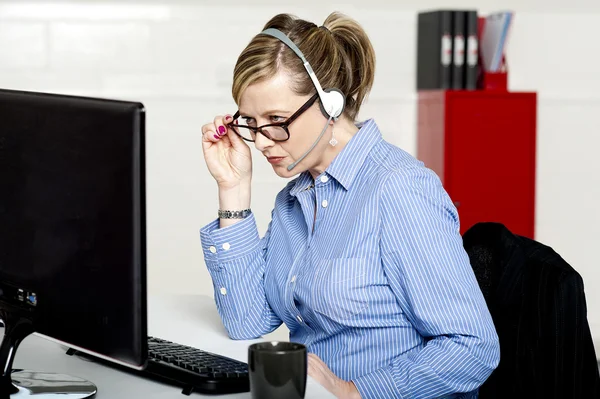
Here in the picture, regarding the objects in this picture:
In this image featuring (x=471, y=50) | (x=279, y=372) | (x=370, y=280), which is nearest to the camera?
(x=279, y=372)

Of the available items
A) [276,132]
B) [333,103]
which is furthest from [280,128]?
[333,103]

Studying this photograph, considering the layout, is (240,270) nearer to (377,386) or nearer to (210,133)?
(210,133)

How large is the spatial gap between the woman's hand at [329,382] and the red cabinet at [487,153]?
242cm

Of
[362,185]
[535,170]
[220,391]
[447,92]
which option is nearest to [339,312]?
[362,185]

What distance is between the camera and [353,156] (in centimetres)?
170

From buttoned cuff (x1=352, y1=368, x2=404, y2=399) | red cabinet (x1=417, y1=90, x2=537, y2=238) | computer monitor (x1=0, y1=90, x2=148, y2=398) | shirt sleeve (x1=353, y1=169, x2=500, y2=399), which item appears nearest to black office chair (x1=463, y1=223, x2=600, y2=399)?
shirt sleeve (x1=353, y1=169, x2=500, y2=399)

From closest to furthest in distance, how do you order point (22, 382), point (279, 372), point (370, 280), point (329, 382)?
point (279, 372), point (22, 382), point (329, 382), point (370, 280)

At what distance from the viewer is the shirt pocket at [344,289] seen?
1.58m

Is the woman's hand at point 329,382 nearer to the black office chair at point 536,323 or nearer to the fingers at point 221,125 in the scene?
the black office chair at point 536,323

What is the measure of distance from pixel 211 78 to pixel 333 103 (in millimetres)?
2251

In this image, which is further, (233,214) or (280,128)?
(233,214)

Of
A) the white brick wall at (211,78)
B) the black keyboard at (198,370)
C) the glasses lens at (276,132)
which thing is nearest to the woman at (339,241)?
the glasses lens at (276,132)

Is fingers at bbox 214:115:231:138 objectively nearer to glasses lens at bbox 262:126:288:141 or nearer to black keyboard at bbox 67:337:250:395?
glasses lens at bbox 262:126:288:141

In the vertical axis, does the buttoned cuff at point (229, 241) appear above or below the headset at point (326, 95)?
below
